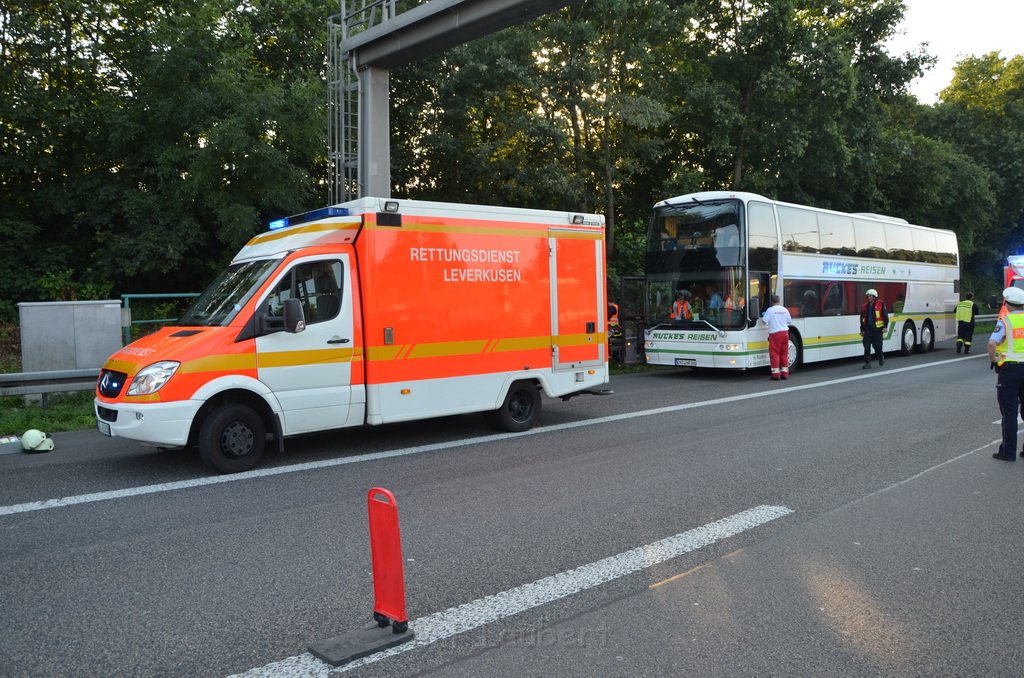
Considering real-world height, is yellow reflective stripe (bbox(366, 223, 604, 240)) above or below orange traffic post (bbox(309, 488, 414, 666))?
above

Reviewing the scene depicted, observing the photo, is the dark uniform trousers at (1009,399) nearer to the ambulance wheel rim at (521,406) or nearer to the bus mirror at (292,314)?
the ambulance wheel rim at (521,406)

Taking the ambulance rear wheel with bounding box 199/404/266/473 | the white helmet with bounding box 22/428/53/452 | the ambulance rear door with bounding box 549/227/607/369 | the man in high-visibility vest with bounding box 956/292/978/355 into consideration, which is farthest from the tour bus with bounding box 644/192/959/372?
the white helmet with bounding box 22/428/53/452

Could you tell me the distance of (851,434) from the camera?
9.41m

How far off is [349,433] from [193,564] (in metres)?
4.77

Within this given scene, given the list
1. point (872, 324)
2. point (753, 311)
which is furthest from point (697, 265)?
point (872, 324)

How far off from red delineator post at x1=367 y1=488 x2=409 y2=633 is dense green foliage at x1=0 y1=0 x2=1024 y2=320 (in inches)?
507

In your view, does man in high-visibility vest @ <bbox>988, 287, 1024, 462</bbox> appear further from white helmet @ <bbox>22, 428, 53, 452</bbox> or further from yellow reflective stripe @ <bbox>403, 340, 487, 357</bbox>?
white helmet @ <bbox>22, 428, 53, 452</bbox>

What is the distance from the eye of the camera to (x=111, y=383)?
7.53 meters

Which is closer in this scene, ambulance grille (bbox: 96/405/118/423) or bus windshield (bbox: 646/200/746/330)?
ambulance grille (bbox: 96/405/118/423)

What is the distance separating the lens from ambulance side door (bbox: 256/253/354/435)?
25.3ft

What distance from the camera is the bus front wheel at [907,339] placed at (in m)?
21.5

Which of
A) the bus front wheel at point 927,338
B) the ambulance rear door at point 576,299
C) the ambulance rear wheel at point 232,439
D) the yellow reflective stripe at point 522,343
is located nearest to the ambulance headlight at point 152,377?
the ambulance rear wheel at point 232,439

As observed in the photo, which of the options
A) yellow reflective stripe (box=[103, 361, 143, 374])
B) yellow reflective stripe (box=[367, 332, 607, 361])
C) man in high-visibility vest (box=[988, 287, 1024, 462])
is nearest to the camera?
yellow reflective stripe (box=[103, 361, 143, 374])

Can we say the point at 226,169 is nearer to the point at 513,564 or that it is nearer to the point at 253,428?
the point at 253,428
